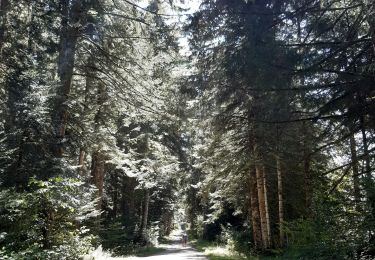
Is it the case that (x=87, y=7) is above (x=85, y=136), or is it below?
above

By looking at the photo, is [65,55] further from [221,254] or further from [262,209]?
[221,254]

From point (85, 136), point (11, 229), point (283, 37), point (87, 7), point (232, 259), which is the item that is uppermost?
point (87, 7)

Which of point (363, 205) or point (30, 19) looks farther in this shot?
point (30, 19)

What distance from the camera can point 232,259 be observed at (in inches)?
579

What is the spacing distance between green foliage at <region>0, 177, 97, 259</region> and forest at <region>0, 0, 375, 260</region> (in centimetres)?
4

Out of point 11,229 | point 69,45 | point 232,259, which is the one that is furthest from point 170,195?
point 11,229

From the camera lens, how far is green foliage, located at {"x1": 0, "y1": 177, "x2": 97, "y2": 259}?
8.75m

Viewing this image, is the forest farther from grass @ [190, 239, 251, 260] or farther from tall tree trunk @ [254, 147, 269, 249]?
grass @ [190, 239, 251, 260]

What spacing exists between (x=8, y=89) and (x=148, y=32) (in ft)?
18.0

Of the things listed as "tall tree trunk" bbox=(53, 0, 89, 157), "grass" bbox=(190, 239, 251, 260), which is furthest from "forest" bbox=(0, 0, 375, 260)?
"grass" bbox=(190, 239, 251, 260)

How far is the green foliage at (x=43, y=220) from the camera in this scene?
8.75 metres

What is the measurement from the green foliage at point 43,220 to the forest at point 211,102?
0.04 m

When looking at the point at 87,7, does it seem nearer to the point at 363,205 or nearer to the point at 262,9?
the point at 262,9

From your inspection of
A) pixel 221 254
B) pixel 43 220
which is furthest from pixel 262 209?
pixel 43 220
